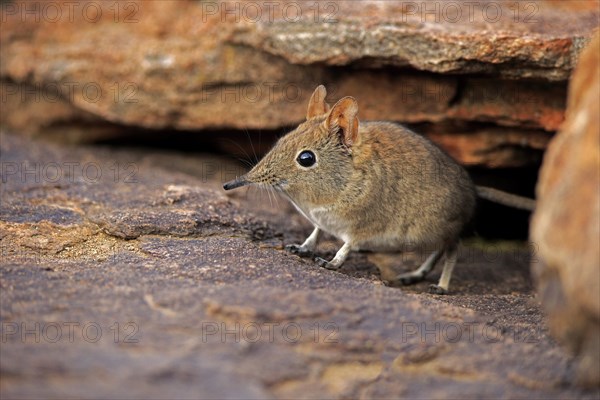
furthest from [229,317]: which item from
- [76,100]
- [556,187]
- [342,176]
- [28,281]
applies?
[76,100]

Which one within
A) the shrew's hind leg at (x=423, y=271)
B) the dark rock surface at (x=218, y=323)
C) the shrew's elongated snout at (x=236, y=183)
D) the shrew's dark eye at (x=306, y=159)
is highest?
the shrew's dark eye at (x=306, y=159)

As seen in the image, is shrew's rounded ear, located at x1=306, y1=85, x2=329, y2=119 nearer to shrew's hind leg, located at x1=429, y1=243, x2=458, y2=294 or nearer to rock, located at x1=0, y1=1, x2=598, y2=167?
rock, located at x1=0, y1=1, x2=598, y2=167

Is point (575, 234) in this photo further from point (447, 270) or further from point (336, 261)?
point (447, 270)

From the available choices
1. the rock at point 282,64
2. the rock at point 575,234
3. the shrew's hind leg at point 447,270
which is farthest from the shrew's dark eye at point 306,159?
the rock at point 575,234

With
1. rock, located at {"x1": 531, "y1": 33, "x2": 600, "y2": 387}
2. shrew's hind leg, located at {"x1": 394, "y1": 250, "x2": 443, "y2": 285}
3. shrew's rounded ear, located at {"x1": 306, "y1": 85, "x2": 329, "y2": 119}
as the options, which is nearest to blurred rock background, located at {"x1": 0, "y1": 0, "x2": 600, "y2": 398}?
rock, located at {"x1": 531, "y1": 33, "x2": 600, "y2": 387}

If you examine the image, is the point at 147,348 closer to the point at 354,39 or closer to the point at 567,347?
the point at 567,347

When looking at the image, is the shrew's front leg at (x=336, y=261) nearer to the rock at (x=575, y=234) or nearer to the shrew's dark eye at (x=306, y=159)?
the shrew's dark eye at (x=306, y=159)
